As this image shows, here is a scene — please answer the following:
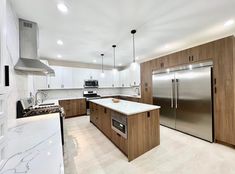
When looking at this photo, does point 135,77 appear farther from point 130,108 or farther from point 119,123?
point 119,123

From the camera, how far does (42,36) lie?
3.02 meters

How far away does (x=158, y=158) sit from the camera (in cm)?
214

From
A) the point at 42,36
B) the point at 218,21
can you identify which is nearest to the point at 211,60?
the point at 218,21

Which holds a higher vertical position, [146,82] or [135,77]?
[135,77]

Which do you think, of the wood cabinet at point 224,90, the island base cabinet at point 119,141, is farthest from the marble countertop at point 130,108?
the wood cabinet at point 224,90

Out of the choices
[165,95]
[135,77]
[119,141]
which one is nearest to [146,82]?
[165,95]

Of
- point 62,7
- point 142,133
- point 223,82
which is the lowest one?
point 142,133

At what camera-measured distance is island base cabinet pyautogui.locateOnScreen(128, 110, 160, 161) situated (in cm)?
210

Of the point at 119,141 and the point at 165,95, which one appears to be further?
the point at 165,95

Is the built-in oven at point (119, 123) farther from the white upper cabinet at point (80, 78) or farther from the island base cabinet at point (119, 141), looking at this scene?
the white upper cabinet at point (80, 78)

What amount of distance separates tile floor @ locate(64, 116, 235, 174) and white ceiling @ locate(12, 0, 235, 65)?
2.72 metres

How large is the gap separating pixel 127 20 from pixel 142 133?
2.33 meters

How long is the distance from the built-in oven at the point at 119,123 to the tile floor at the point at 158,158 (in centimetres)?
44

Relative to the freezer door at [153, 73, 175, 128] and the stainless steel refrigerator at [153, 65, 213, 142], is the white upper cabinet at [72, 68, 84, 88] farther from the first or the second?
the stainless steel refrigerator at [153, 65, 213, 142]
